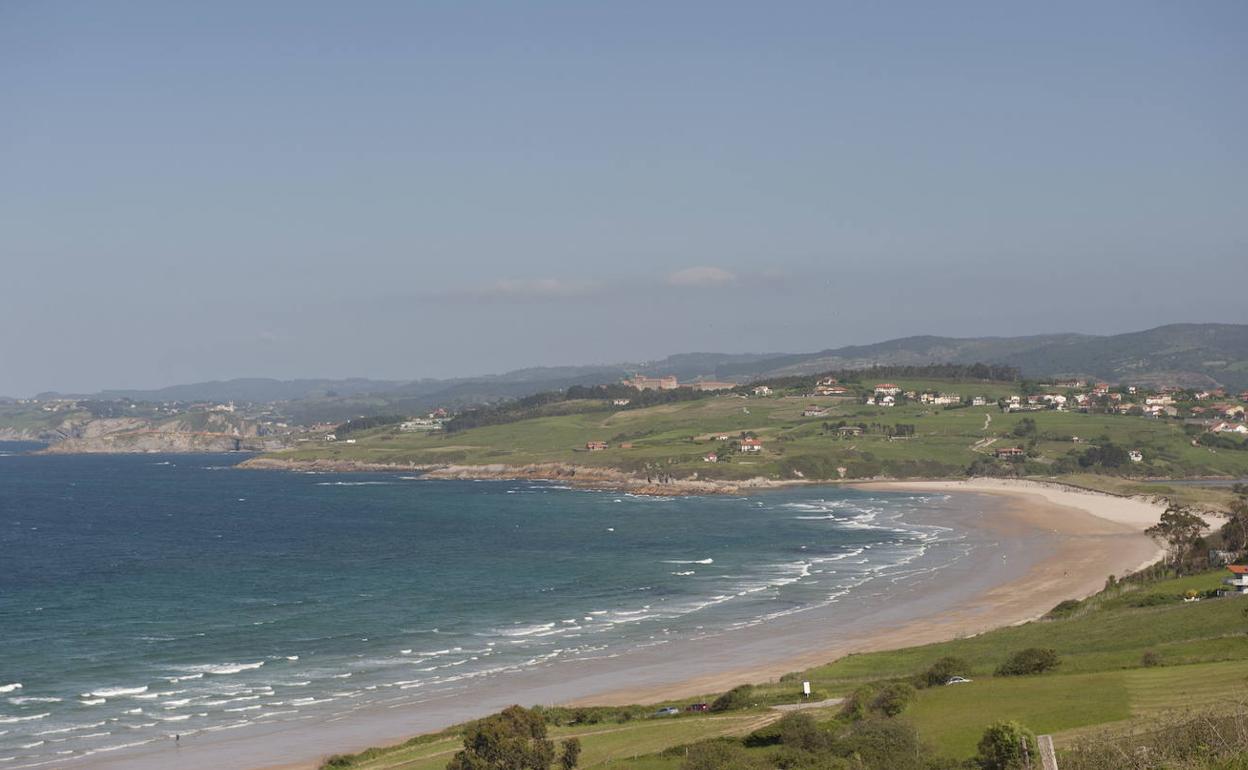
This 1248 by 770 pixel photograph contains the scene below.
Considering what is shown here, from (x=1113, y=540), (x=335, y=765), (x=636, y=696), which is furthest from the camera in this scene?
(x=1113, y=540)

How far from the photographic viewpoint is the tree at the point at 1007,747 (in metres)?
24.2

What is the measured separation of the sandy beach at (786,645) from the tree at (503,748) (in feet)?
32.3

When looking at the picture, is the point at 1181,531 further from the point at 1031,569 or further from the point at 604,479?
the point at 604,479

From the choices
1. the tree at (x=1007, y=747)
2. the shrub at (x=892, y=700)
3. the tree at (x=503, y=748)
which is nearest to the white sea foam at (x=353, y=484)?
the shrub at (x=892, y=700)

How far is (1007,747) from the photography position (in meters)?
24.6

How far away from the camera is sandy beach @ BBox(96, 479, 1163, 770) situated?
1652 inches

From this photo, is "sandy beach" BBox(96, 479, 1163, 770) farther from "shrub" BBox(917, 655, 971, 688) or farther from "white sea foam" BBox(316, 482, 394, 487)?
"white sea foam" BBox(316, 482, 394, 487)

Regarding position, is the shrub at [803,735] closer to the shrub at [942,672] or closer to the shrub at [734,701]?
the shrub at [734,701]

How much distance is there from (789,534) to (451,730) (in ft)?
213

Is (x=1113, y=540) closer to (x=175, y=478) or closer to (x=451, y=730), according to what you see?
(x=451, y=730)

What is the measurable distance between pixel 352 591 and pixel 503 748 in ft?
152

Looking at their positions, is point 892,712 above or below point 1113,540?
above

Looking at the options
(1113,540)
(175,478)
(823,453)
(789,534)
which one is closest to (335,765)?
(789,534)

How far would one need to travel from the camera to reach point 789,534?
337 feet
